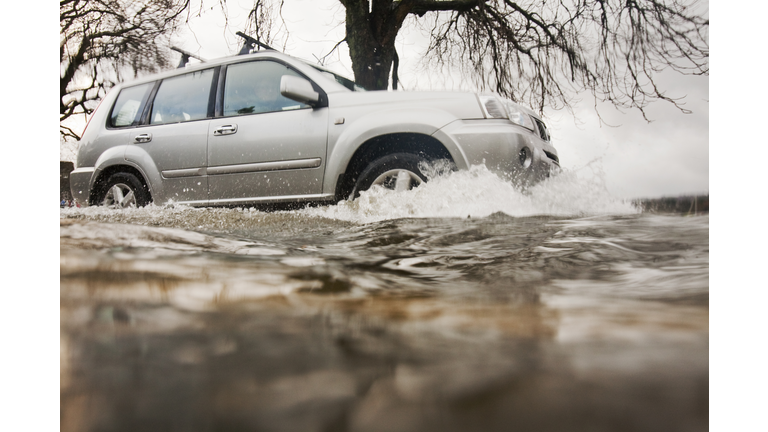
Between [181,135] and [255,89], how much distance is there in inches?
12.3

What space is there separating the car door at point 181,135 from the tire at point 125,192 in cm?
6

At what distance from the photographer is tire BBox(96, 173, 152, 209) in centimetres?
149

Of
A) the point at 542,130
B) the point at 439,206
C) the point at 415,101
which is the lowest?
the point at 439,206

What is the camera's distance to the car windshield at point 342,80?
1.40m

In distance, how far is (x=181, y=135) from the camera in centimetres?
150

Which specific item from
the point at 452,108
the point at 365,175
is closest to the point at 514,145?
the point at 452,108

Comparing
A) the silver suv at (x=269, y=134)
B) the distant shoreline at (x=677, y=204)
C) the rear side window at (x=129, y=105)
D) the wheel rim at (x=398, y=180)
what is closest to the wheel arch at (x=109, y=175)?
the silver suv at (x=269, y=134)

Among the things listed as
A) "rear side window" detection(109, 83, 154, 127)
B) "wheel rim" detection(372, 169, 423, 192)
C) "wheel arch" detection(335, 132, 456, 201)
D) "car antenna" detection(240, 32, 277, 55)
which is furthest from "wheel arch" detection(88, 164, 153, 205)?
"wheel rim" detection(372, 169, 423, 192)

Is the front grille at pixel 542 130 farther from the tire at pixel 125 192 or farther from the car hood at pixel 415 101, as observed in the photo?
the tire at pixel 125 192

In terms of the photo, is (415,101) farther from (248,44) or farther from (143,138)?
(143,138)

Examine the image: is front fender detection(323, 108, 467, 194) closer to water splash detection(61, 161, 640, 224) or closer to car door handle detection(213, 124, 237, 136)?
water splash detection(61, 161, 640, 224)

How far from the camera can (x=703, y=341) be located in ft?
2.41

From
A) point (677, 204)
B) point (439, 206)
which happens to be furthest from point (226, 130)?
point (677, 204)

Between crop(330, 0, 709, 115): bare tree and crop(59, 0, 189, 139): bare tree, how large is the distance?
2.16ft
